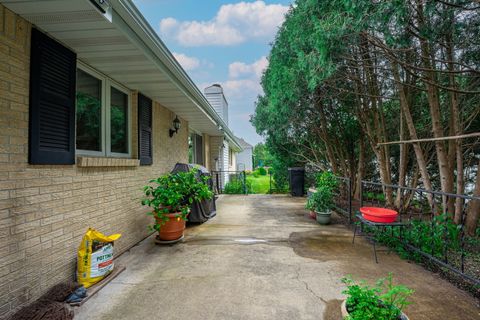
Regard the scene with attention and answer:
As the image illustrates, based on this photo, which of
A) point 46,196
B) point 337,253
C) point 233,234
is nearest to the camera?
point 46,196

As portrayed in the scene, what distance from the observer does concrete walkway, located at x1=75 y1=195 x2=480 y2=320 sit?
1941 millimetres

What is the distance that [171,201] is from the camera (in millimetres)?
3291

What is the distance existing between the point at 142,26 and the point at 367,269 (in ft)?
11.9

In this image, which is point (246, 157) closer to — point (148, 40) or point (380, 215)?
point (380, 215)

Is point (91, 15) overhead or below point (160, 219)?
overhead

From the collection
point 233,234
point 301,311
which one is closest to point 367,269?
point 301,311

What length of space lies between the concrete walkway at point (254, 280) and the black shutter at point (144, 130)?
4.72 feet

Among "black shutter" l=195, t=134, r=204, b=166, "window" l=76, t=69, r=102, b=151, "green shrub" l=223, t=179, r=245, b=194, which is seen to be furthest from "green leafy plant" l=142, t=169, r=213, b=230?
"green shrub" l=223, t=179, r=245, b=194

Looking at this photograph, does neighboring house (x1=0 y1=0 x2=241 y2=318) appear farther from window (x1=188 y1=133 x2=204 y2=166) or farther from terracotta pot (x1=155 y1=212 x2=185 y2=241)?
window (x1=188 y1=133 x2=204 y2=166)

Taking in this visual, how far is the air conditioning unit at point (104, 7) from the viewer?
65.6 inches

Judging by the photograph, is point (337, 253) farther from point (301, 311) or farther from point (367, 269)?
point (301, 311)

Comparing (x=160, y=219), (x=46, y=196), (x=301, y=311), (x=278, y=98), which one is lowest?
(x=301, y=311)

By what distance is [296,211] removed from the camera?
19.4 feet

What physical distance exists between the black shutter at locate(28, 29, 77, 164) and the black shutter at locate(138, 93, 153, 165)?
1.40m
